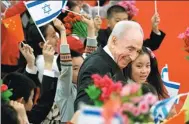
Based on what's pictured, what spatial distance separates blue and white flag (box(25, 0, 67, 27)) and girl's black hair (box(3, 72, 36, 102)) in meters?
1.53

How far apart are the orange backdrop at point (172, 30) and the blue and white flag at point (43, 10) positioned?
2104 millimetres

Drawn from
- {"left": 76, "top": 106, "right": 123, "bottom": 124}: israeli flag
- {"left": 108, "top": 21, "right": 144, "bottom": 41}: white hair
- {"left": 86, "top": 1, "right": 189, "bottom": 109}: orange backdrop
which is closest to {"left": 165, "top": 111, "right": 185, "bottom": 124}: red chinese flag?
{"left": 108, "top": 21, "right": 144, "bottom": 41}: white hair

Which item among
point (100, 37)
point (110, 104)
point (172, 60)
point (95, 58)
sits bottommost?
point (172, 60)

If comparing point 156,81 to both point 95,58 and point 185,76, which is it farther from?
point 185,76

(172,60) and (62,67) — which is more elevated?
(62,67)

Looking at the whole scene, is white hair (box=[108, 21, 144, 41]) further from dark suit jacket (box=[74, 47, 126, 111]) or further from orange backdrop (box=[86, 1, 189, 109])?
orange backdrop (box=[86, 1, 189, 109])

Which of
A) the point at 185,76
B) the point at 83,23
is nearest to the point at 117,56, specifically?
the point at 83,23

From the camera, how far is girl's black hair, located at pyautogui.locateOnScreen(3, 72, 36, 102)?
5.37 metres

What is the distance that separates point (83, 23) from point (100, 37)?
26.5 inches

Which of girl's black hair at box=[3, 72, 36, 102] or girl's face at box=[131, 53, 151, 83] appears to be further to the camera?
girl's face at box=[131, 53, 151, 83]

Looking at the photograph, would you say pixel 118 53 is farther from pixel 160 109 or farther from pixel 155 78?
pixel 160 109

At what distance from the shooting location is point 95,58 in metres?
4.95

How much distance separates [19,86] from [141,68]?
93cm

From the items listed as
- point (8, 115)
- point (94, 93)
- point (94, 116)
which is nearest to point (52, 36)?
point (8, 115)
